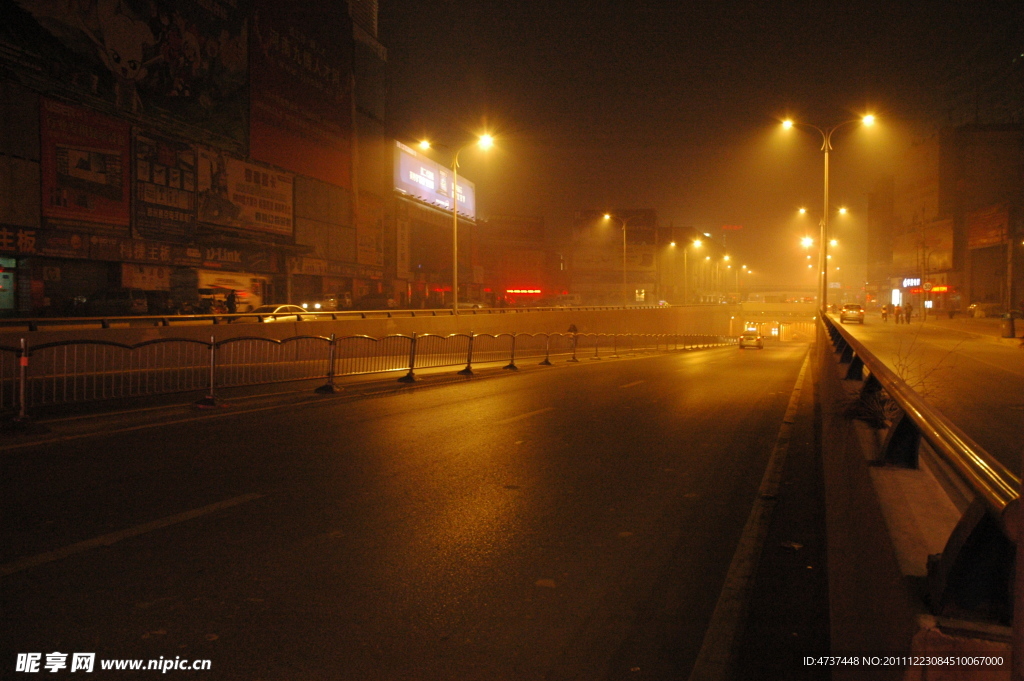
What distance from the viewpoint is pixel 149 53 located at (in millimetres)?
37594

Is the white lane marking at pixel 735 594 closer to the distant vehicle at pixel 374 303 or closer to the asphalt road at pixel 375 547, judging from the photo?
the asphalt road at pixel 375 547

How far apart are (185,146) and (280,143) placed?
8826 millimetres

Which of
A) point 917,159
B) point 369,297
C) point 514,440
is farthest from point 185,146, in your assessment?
point 917,159

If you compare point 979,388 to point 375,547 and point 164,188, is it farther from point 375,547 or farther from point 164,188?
point 164,188

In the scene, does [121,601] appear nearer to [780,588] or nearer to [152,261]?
[780,588]

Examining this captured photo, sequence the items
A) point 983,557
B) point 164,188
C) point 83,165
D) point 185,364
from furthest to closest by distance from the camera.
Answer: point 164,188
point 83,165
point 185,364
point 983,557

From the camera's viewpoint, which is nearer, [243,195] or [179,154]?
[179,154]

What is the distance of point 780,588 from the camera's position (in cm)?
504

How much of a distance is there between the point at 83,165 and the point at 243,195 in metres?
11.1

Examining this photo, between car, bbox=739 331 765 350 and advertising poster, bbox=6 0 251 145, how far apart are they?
38389 millimetres

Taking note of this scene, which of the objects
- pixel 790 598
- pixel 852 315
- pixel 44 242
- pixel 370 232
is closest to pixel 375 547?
pixel 790 598

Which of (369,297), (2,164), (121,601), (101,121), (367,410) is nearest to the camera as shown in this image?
(121,601)

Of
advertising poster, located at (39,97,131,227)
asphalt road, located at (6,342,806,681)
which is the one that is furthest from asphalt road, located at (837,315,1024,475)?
advertising poster, located at (39,97,131,227)

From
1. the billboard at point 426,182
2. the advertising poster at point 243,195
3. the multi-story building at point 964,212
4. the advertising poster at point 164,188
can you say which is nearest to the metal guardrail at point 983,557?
the advertising poster at point 164,188
